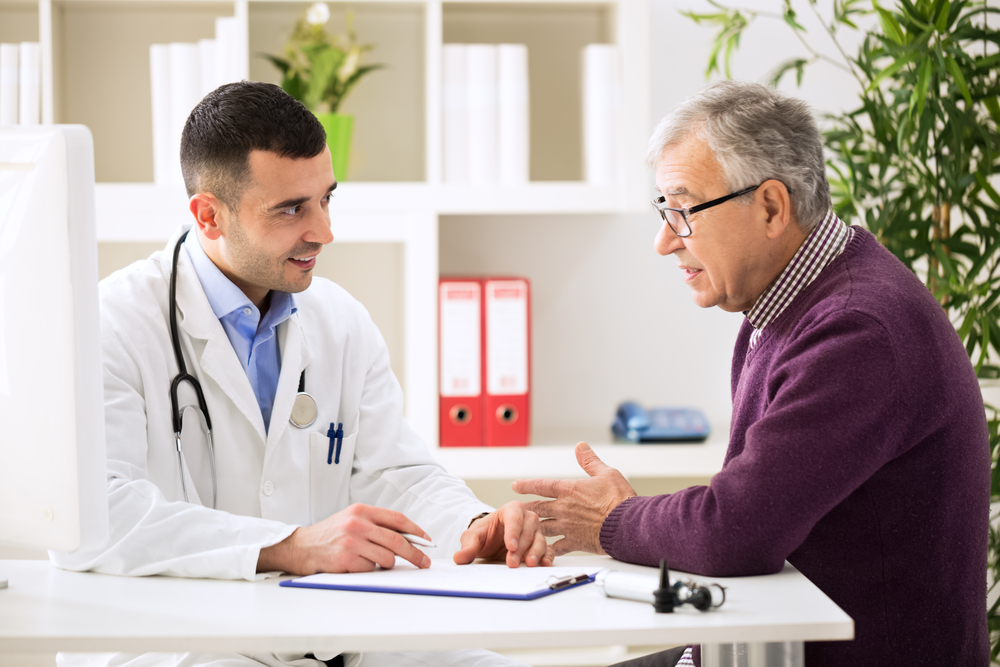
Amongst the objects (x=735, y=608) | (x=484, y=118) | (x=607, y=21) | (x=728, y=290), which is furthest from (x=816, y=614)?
(x=607, y=21)

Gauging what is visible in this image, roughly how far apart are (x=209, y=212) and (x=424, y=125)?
1198mm

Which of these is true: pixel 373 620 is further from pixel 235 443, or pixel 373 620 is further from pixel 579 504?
pixel 235 443

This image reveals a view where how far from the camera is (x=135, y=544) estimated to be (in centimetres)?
123

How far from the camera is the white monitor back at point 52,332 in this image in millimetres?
966

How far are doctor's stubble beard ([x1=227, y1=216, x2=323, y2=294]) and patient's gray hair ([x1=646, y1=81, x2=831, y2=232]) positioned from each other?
779 millimetres

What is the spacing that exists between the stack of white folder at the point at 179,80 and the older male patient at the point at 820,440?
5.05 ft

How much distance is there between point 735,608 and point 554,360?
1.95 meters

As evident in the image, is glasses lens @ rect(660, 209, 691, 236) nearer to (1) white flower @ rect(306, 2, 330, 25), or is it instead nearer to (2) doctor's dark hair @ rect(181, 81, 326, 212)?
(2) doctor's dark hair @ rect(181, 81, 326, 212)

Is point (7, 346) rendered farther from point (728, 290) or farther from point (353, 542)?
point (728, 290)

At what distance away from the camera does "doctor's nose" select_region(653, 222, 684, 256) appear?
4.97 feet

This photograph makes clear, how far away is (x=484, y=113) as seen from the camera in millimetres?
2541

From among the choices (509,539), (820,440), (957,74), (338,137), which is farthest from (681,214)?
(338,137)

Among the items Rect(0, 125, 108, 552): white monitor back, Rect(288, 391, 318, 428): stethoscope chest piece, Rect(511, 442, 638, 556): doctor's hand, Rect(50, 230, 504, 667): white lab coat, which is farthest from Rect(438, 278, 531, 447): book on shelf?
Rect(0, 125, 108, 552): white monitor back

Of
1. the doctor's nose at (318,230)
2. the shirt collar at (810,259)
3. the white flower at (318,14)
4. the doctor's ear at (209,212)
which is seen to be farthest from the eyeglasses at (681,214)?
the white flower at (318,14)
